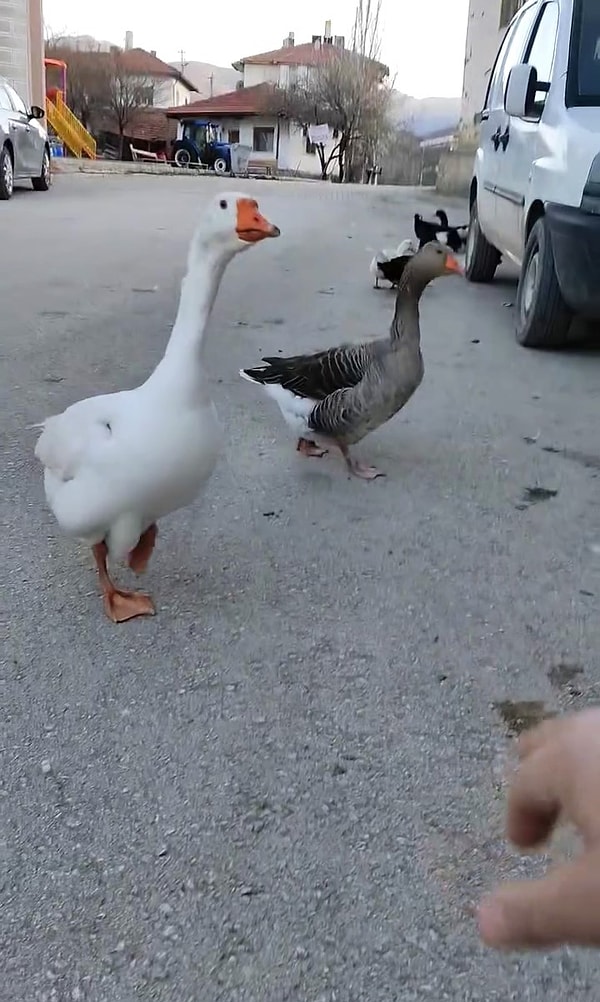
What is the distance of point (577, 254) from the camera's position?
5.02 m

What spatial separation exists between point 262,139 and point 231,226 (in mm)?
57249

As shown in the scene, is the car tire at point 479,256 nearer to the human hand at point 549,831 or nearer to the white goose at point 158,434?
the white goose at point 158,434

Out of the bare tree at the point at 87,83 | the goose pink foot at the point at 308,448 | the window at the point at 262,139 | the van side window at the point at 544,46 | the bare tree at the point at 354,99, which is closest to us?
the goose pink foot at the point at 308,448

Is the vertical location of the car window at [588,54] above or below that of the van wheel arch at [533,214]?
above

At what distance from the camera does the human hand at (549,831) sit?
647mm

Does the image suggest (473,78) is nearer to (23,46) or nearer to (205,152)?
(23,46)

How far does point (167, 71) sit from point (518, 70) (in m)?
62.0

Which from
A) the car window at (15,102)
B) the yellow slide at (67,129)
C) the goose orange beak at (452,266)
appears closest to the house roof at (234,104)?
A: the yellow slide at (67,129)

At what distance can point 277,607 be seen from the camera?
301cm

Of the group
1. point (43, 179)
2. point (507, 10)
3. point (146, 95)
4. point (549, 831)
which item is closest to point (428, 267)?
point (549, 831)

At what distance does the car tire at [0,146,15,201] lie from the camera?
13.3 m

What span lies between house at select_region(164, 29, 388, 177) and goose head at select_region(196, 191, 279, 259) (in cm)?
5056

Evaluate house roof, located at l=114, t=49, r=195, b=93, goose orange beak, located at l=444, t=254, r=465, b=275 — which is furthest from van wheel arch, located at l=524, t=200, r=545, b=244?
house roof, located at l=114, t=49, r=195, b=93

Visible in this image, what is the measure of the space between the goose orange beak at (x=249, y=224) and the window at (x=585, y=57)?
3.44 metres
